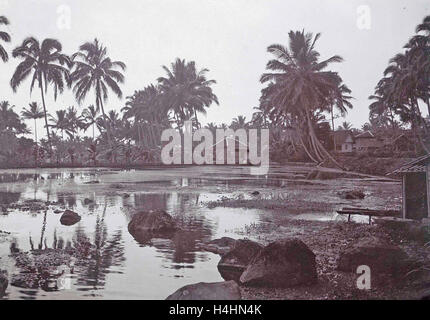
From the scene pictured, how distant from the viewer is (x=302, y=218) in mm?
11625

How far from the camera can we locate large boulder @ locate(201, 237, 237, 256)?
820cm

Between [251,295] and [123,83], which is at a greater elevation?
[123,83]

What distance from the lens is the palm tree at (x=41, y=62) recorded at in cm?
3922

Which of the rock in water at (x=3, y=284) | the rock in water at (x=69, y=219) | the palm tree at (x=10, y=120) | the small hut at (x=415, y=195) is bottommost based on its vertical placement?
the rock in water at (x=3, y=284)

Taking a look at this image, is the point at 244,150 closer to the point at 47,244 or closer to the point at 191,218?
the point at 191,218

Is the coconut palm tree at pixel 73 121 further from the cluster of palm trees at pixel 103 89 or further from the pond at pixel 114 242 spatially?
the pond at pixel 114 242

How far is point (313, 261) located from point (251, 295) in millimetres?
1189

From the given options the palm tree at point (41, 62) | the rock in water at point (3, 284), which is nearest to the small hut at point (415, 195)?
the rock in water at point (3, 284)

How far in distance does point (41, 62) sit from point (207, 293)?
132 feet

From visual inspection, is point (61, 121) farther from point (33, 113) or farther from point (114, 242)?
point (114, 242)

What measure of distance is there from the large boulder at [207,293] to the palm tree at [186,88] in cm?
4617

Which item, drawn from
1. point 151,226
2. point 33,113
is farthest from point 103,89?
point 151,226

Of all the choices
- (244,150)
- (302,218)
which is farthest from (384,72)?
(302,218)
